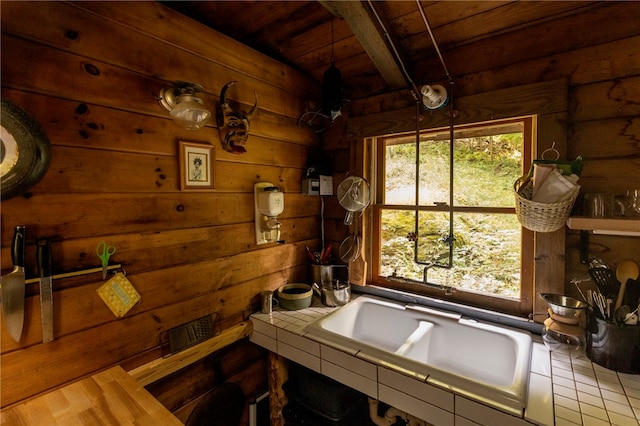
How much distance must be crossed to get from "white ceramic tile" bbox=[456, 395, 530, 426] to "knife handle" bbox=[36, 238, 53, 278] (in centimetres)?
137

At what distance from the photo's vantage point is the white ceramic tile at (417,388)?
979 mm

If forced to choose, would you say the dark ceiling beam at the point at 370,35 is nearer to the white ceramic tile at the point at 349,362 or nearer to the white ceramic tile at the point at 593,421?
the white ceramic tile at the point at 349,362

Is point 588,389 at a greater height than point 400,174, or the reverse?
point 400,174

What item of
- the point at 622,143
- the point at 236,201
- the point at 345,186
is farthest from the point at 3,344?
the point at 622,143

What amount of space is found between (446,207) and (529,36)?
0.85 metres

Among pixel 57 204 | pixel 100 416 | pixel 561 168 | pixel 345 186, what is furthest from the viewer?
pixel 345 186

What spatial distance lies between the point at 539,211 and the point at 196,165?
1400 millimetres

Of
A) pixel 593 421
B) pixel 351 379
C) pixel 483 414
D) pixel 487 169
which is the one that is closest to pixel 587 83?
pixel 487 169

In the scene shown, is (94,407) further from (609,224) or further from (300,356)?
(609,224)

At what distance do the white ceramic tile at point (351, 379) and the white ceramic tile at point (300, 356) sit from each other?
0.04 meters

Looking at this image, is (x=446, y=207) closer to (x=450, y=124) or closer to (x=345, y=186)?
(x=450, y=124)

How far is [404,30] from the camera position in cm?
144

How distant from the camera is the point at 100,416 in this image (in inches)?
33.4

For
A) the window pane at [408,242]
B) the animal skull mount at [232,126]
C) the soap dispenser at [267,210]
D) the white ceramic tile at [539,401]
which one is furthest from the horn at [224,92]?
the white ceramic tile at [539,401]
